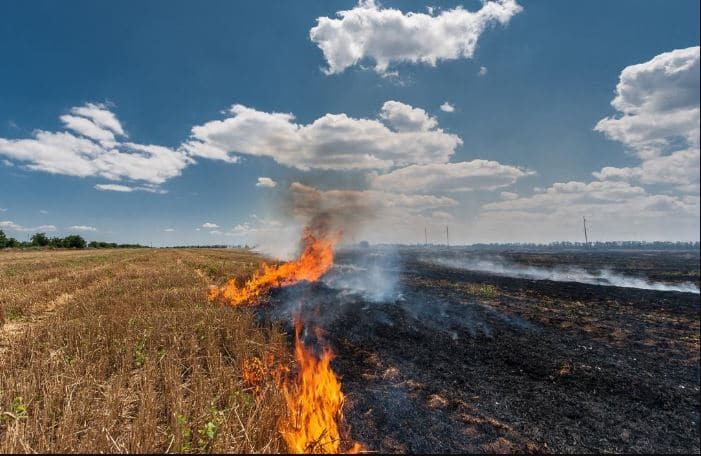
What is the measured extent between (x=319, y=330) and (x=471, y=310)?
7971 millimetres

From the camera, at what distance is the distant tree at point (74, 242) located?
10136 cm

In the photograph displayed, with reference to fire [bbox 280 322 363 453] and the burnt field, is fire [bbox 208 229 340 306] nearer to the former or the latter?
the burnt field

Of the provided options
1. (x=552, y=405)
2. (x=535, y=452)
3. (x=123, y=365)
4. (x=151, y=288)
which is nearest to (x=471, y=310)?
(x=552, y=405)

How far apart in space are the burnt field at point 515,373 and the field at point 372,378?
4 centimetres

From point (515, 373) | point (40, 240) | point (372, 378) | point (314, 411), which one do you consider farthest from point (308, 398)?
point (40, 240)

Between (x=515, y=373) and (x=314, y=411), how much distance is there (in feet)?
18.4

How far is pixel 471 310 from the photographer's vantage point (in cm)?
1656

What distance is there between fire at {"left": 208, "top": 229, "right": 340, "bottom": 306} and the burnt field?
240 cm

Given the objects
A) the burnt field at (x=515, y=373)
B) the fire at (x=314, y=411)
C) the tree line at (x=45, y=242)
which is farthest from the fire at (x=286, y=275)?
the tree line at (x=45, y=242)

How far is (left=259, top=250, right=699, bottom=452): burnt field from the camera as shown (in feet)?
20.5

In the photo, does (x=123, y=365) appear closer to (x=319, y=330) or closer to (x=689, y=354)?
(x=319, y=330)

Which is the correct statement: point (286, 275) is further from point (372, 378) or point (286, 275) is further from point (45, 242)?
point (45, 242)

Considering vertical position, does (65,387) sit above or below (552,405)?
above

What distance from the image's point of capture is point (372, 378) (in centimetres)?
861
